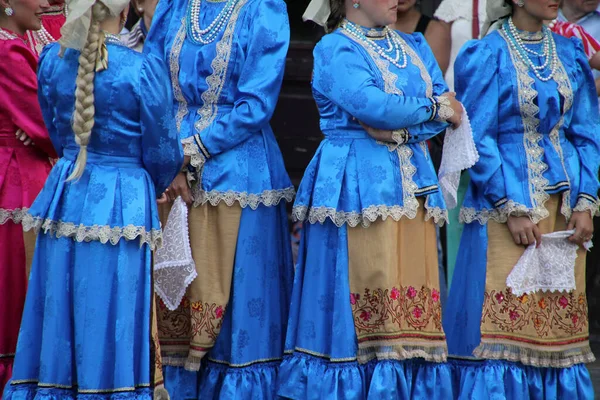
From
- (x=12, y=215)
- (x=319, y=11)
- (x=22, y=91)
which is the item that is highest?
(x=319, y=11)

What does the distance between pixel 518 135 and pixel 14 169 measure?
2.33m

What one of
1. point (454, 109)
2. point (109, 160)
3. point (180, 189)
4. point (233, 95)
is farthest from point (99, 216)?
point (454, 109)

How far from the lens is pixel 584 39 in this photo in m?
5.78

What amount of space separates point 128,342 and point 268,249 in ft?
3.12

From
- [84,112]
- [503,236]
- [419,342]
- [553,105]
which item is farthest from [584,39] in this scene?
[84,112]

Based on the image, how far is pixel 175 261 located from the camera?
4676 mm

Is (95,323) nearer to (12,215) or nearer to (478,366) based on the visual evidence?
(12,215)

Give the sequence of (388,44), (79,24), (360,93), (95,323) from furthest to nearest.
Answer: (388,44)
(360,93)
(95,323)
(79,24)

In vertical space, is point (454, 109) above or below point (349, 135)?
above

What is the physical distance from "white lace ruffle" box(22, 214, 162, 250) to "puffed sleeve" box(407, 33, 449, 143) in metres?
1.23

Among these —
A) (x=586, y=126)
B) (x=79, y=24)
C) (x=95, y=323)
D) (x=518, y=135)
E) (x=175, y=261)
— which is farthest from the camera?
(x=586, y=126)

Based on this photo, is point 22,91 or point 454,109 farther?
point 22,91

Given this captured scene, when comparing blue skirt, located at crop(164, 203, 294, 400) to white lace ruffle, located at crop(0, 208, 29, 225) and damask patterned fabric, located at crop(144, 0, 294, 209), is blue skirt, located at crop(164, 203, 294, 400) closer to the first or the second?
damask patterned fabric, located at crop(144, 0, 294, 209)

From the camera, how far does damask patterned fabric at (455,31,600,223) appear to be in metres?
4.93
